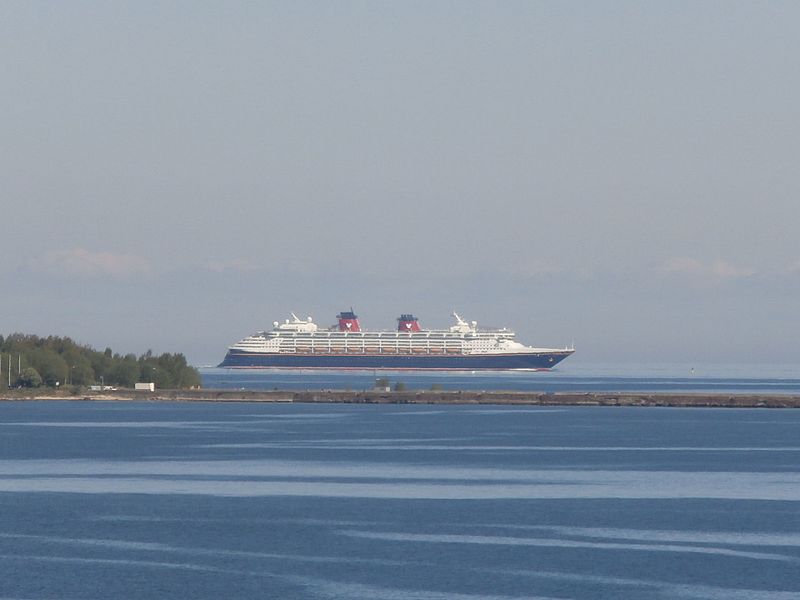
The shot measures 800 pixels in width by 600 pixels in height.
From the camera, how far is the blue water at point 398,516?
31688mm

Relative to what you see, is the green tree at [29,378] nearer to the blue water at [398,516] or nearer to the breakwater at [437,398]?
the breakwater at [437,398]

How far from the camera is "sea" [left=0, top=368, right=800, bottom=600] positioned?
31.6m

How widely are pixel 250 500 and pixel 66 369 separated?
78371 millimetres

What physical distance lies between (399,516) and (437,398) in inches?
2964

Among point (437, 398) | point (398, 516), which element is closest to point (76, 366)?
point (437, 398)

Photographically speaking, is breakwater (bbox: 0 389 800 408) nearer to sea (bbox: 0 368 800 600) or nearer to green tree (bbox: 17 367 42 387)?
green tree (bbox: 17 367 42 387)

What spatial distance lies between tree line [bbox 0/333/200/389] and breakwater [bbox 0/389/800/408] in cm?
248

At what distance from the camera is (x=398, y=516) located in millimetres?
41844

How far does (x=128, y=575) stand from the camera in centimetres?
3231

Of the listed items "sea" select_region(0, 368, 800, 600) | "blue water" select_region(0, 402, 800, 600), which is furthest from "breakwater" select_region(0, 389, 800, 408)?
"blue water" select_region(0, 402, 800, 600)

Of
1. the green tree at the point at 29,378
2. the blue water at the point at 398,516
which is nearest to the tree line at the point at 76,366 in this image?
the green tree at the point at 29,378

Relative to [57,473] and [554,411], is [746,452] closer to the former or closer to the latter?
[57,473]

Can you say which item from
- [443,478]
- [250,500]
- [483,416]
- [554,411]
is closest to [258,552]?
[250,500]

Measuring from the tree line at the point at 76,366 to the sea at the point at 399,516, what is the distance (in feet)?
138
